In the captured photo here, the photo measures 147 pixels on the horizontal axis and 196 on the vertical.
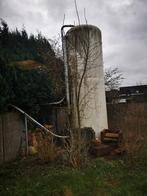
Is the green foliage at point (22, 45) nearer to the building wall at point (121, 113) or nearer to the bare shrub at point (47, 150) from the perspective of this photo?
the bare shrub at point (47, 150)

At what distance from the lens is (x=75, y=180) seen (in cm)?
579

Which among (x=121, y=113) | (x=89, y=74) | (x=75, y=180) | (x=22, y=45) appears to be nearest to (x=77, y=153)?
(x=75, y=180)

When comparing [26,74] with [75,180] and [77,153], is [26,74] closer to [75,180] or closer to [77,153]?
[77,153]

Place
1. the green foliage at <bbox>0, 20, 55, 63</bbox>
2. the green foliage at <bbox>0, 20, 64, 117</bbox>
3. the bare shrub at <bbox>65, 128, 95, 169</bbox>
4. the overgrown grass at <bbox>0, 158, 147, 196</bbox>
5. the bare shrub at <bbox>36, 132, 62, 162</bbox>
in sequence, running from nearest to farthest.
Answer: the overgrown grass at <bbox>0, 158, 147, 196</bbox> < the bare shrub at <bbox>65, 128, 95, 169</bbox> < the bare shrub at <bbox>36, 132, 62, 162</bbox> < the green foliage at <bbox>0, 20, 64, 117</bbox> < the green foliage at <bbox>0, 20, 55, 63</bbox>

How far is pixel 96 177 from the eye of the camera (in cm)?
606

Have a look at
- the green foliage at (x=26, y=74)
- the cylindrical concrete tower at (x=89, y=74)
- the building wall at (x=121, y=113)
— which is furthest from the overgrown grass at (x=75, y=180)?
the building wall at (x=121, y=113)

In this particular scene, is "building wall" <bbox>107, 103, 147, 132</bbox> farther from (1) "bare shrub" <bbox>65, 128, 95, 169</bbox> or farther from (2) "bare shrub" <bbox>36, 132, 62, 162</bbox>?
(2) "bare shrub" <bbox>36, 132, 62, 162</bbox>

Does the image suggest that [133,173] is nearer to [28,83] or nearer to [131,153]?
[131,153]

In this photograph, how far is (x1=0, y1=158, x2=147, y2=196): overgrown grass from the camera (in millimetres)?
5406

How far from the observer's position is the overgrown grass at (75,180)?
17.7 ft

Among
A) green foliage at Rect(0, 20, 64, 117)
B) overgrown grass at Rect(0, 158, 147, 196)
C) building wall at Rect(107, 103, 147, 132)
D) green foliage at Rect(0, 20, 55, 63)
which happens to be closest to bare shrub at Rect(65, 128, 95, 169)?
overgrown grass at Rect(0, 158, 147, 196)

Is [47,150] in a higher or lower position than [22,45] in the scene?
lower

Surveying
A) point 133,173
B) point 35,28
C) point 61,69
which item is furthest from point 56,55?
point 133,173

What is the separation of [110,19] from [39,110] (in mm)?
4247
